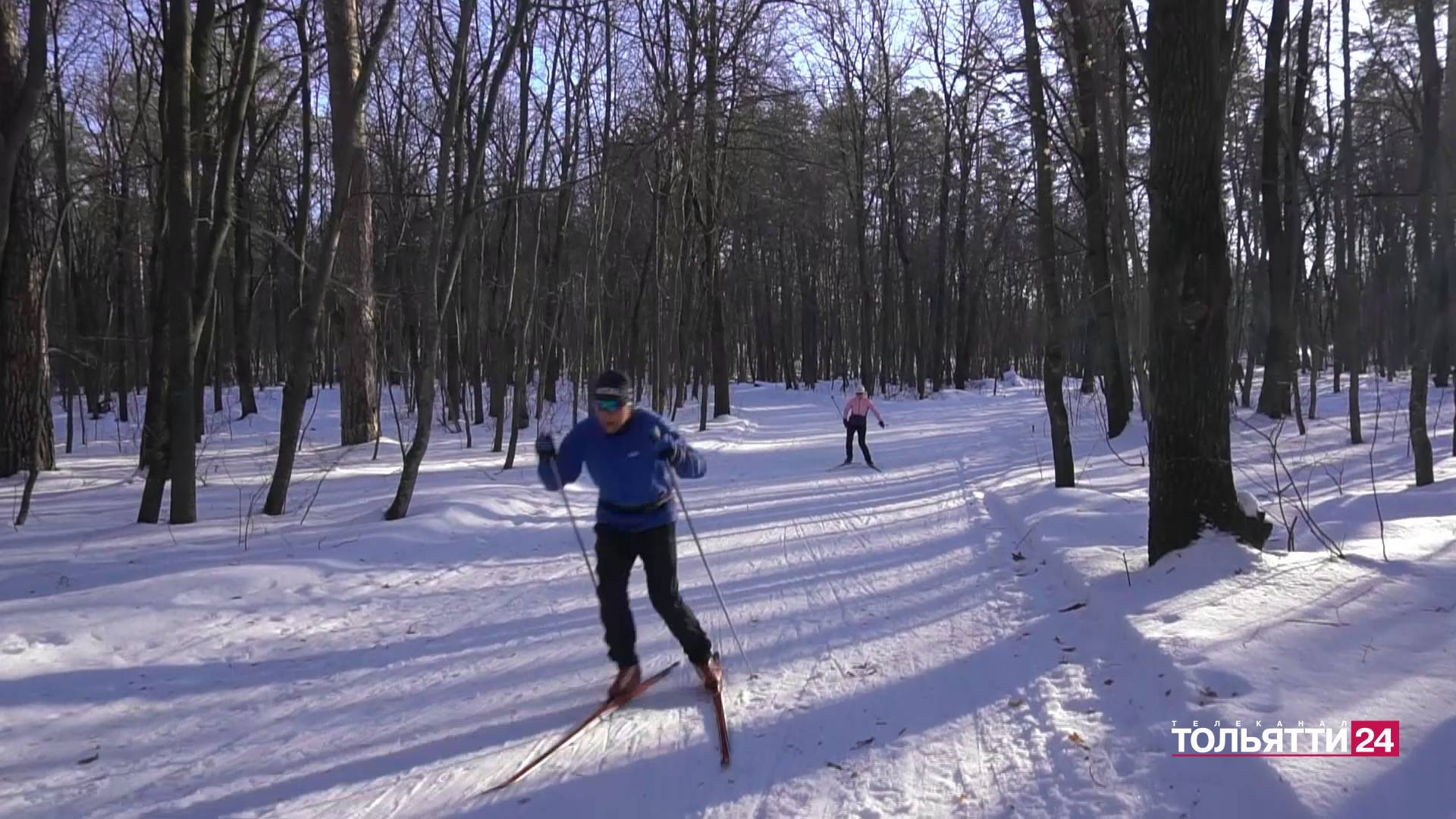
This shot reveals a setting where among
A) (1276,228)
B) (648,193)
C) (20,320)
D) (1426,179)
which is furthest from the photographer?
(648,193)

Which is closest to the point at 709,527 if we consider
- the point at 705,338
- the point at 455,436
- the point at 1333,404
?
the point at 455,436

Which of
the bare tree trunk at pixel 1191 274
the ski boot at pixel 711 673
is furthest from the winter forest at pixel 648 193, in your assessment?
the ski boot at pixel 711 673

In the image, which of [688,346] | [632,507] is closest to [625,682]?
[632,507]

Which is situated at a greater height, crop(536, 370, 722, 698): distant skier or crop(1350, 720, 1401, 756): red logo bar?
crop(536, 370, 722, 698): distant skier

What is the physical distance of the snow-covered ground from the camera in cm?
381

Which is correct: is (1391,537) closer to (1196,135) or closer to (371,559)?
(1196,135)

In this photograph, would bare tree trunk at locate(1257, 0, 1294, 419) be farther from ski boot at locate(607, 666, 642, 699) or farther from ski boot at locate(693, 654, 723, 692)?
ski boot at locate(607, 666, 642, 699)

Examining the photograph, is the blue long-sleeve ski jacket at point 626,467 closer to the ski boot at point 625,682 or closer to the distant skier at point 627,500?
the distant skier at point 627,500

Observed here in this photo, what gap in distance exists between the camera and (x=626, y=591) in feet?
16.2

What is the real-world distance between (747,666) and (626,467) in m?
1.58

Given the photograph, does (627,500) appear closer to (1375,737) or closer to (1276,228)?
(1375,737)

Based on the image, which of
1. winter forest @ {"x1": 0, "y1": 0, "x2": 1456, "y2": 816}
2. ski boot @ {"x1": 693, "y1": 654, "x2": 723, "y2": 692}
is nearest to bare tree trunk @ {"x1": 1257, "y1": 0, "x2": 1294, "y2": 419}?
winter forest @ {"x1": 0, "y1": 0, "x2": 1456, "y2": 816}

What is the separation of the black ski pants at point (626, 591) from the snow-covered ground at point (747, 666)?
0.31 m

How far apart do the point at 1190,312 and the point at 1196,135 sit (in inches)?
51.7
